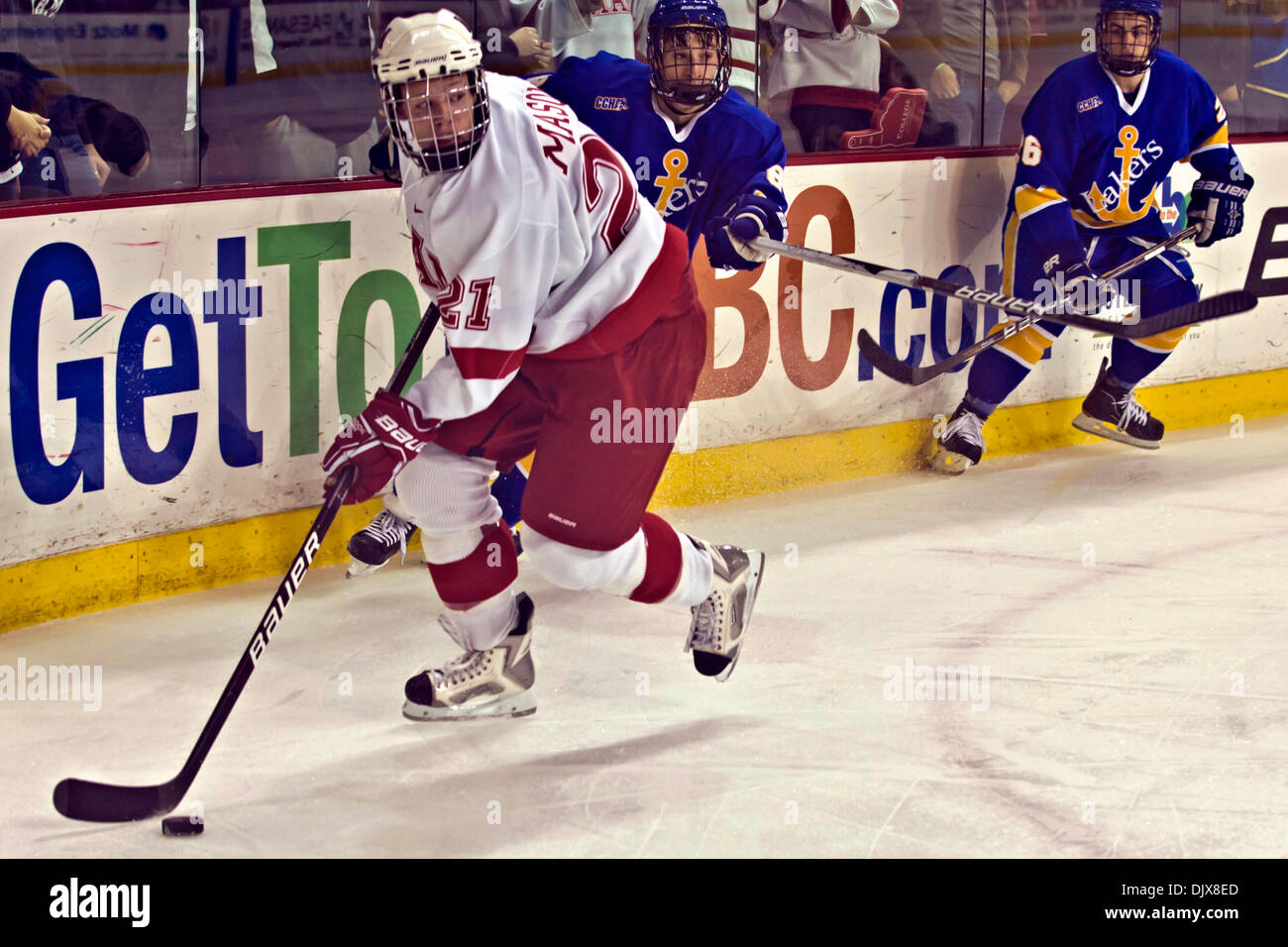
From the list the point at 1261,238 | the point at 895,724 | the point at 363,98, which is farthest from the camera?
the point at 1261,238

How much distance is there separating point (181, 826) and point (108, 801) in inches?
4.1

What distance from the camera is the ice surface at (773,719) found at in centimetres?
221

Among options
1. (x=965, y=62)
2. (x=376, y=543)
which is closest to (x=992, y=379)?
(x=965, y=62)

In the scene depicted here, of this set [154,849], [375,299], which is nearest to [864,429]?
[375,299]

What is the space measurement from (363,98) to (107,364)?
92 cm

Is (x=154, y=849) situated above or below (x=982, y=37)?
below

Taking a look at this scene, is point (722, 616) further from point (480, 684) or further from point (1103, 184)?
point (1103, 184)

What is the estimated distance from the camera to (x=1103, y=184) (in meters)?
4.42


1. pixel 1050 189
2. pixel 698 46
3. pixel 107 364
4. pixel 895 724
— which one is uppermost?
pixel 698 46

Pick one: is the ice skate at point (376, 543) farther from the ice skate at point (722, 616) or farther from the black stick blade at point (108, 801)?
the black stick blade at point (108, 801)

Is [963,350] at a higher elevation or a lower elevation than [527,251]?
lower

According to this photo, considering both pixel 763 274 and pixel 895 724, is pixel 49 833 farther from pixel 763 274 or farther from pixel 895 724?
pixel 763 274

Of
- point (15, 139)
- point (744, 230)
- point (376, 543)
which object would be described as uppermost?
point (15, 139)

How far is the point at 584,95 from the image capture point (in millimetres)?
3469
